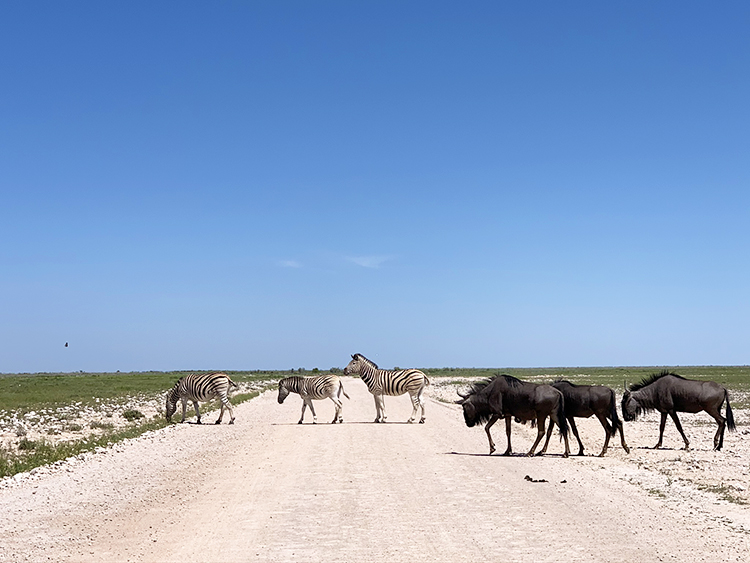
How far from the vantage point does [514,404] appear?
18578 mm

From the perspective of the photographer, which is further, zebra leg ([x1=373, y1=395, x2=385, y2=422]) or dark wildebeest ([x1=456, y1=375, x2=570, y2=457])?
zebra leg ([x1=373, y1=395, x2=385, y2=422])

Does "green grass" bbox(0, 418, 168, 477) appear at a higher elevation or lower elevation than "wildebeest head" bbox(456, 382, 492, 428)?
lower

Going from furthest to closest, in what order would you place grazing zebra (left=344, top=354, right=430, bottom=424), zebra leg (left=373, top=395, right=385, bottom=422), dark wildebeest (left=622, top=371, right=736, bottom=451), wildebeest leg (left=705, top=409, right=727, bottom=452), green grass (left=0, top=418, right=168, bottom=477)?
grazing zebra (left=344, top=354, right=430, bottom=424) → zebra leg (left=373, top=395, right=385, bottom=422) → dark wildebeest (left=622, top=371, right=736, bottom=451) → wildebeest leg (left=705, top=409, right=727, bottom=452) → green grass (left=0, top=418, right=168, bottom=477)

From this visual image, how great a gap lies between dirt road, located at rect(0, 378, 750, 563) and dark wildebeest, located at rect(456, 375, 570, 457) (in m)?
0.92

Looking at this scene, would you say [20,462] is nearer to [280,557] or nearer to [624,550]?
[280,557]

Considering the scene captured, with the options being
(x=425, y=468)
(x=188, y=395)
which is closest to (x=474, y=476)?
(x=425, y=468)

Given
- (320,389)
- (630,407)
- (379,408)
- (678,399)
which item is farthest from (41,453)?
(678,399)

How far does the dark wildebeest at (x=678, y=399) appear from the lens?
815 inches

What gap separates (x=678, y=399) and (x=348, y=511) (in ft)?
42.8

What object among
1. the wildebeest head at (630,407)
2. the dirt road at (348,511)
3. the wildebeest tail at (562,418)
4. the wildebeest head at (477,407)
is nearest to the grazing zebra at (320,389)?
the dirt road at (348,511)

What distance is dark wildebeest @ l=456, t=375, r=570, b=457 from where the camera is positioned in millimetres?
18297

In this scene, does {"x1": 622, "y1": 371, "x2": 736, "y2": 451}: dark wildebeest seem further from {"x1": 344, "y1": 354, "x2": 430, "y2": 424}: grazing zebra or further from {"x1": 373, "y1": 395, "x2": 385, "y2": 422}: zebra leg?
{"x1": 373, "y1": 395, "x2": 385, "y2": 422}: zebra leg

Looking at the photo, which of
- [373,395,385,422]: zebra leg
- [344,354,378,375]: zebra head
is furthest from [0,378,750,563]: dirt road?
[344,354,378,375]: zebra head

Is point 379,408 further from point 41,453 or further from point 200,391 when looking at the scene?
point 41,453
